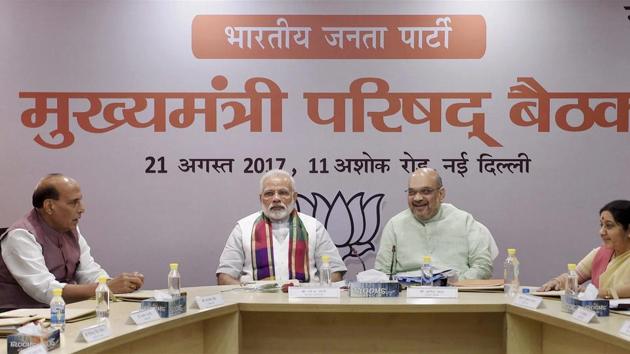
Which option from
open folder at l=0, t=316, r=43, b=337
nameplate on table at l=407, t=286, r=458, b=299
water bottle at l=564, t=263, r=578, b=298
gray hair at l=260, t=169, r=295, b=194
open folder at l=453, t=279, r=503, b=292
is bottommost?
open folder at l=453, t=279, r=503, b=292

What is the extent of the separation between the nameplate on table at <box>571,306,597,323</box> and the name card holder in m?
1.40

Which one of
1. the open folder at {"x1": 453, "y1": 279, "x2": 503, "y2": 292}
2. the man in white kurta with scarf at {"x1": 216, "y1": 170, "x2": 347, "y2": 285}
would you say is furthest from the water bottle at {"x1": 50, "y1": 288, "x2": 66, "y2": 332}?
the man in white kurta with scarf at {"x1": 216, "y1": 170, "x2": 347, "y2": 285}

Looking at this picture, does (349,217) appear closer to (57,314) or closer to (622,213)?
(622,213)

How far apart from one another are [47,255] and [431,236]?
89.8 inches

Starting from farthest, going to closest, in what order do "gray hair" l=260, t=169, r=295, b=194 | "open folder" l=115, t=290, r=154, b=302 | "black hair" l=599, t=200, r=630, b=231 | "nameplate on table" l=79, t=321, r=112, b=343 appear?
1. "gray hair" l=260, t=169, r=295, b=194
2. "black hair" l=599, t=200, r=630, b=231
3. "open folder" l=115, t=290, r=154, b=302
4. "nameplate on table" l=79, t=321, r=112, b=343

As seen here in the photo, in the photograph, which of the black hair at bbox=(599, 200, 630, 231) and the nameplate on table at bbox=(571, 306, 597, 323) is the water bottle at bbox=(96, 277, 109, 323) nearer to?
the nameplate on table at bbox=(571, 306, 597, 323)

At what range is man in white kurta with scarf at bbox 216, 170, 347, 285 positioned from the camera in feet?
15.3

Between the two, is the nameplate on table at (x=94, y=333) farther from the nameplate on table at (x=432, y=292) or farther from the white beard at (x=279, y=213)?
the white beard at (x=279, y=213)

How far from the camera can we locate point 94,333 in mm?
2271

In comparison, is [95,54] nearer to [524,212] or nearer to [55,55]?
[55,55]

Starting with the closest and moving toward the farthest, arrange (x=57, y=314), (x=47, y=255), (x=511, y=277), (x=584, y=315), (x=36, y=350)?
(x=36, y=350) → (x=57, y=314) → (x=584, y=315) → (x=511, y=277) → (x=47, y=255)

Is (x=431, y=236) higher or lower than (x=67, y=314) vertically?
higher

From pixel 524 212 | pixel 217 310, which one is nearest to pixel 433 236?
pixel 524 212

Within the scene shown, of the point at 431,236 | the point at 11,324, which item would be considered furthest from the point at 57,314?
the point at 431,236
